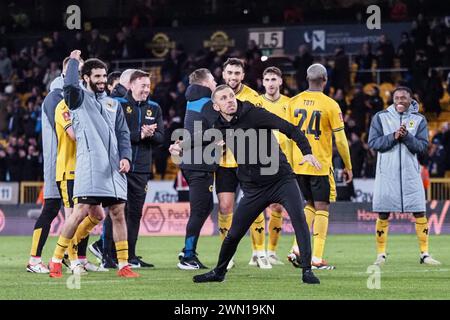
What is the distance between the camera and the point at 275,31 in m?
36.3

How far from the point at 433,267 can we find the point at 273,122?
391 centimetres

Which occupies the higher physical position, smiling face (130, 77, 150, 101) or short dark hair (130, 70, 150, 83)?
short dark hair (130, 70, 150, 83)

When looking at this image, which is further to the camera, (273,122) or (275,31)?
(275,31)

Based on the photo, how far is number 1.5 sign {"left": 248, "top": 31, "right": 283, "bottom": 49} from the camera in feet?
119

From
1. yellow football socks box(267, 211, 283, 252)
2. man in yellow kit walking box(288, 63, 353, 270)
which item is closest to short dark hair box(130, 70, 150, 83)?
man in yellow kit walking box(288, 63, 353, 270)

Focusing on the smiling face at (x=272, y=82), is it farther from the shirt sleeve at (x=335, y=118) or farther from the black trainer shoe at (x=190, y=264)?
the black trainer shoe at (x=190, y=264)

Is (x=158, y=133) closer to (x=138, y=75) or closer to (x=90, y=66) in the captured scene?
(x=138, y=75)

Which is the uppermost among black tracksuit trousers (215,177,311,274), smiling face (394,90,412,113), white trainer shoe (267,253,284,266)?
smiling face (394,90,412,113)

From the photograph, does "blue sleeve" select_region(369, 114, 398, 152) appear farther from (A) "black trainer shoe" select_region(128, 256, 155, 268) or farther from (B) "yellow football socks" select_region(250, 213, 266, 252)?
(A) "black trainer shoe" select_region(128, 256, 155, 268)

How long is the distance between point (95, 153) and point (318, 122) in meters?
3.38

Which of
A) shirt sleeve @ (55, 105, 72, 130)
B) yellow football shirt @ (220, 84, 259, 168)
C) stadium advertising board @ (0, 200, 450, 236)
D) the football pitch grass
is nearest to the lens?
the football pitch grass

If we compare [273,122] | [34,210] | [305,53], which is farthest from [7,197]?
[273,122]

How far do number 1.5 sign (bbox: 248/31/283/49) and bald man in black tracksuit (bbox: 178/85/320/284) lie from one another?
24769 mm

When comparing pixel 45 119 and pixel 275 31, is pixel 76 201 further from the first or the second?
pixel 275 31
